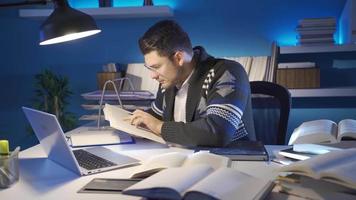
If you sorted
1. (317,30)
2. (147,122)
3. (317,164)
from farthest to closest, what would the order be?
(317,30), (147,122), (317,164)

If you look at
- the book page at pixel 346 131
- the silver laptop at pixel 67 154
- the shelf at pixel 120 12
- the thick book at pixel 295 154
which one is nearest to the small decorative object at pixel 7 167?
the silver laptop at pixel 67 154

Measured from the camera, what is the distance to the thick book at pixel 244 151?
137 centimetres

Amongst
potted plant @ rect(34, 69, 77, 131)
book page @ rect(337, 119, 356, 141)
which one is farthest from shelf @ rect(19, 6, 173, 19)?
book page @ rect(337, 119, 356, 141)

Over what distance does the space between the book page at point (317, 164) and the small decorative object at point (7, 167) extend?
0.74 metres

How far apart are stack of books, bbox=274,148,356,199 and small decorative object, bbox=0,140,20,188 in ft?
2.37

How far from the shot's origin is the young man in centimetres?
157

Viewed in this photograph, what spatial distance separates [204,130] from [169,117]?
0.42 meters

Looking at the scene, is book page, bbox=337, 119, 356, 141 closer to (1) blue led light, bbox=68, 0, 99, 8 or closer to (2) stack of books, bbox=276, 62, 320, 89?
(2) stack of books, bbox=276, 62, 320, 89

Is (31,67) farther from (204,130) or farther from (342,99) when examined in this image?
(342,99)

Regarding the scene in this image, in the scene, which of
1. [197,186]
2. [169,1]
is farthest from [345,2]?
[197,186]

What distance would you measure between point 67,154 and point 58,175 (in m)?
0.07

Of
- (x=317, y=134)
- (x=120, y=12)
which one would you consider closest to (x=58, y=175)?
(x=317, y=134)

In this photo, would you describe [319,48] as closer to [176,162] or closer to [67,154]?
[176,162]

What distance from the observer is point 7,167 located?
1139mm
